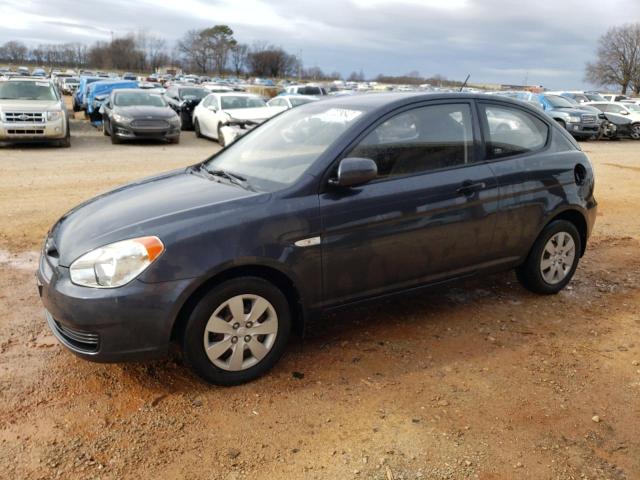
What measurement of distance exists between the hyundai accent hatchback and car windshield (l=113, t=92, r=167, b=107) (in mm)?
12578

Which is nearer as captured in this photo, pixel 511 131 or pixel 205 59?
pixel 511 131

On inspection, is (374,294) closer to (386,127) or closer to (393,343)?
(393,343)

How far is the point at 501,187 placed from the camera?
4320 millimetres

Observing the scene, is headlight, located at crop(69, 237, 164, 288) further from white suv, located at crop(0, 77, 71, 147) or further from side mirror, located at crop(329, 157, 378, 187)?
white suv, located at crop(0, 77, 71, 147)

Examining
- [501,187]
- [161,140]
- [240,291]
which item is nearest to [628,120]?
[161,140]

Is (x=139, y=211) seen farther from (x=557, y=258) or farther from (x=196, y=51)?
(x=196, y=51)

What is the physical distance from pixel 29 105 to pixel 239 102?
5.65 meters

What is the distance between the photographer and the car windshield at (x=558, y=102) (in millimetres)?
21953

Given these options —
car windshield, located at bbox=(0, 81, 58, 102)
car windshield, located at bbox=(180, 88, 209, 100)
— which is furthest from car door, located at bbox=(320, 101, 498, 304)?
car windshield, located at bbox=(180, 88, 209, 100)

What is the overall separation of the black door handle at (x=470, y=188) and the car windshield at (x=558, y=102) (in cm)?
1983

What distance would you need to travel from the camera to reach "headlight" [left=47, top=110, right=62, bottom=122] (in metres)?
13.8

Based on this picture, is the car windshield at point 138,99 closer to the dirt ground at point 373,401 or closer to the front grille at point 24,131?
the front grille at point 24,131

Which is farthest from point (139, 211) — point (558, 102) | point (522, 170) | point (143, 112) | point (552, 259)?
point (558, 102)

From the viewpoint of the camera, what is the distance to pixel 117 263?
3.10 meters
